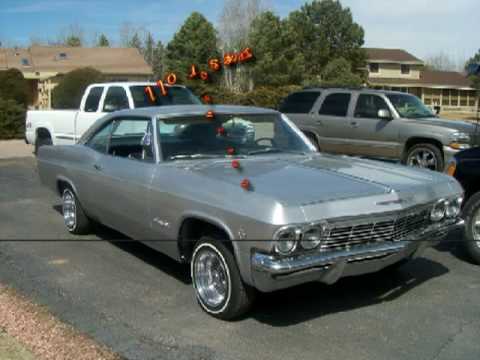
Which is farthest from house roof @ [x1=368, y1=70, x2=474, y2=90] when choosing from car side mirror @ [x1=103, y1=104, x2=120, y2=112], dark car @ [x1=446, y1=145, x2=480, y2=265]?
dark car @ [x1=446, y1=145, x2=480, y2=265]

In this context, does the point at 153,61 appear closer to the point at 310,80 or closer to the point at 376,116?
the point at 310,80

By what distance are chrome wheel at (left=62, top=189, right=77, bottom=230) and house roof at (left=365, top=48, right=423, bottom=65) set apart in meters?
53.6

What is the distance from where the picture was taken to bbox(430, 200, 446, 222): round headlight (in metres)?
5.07

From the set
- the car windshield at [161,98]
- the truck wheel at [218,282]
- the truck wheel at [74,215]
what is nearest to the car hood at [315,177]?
the truck wheel at [218,282]

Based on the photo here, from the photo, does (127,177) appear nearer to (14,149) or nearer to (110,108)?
(110,108)

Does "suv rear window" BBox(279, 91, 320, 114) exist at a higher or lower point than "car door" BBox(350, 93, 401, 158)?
higher

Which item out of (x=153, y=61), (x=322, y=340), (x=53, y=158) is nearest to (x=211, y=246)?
(x=322, y=340)

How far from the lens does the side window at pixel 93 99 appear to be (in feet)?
42.7

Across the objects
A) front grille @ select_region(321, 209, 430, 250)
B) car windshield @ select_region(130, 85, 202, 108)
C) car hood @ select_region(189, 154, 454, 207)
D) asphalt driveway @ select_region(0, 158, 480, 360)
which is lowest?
asphalt driveway @ select_region(0, 158, 480, 360)

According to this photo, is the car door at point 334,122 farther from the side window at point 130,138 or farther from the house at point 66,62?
the house at point 66,62

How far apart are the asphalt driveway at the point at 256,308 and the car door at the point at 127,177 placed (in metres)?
0.51

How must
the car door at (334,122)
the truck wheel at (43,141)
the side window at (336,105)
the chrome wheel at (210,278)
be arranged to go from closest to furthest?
the chrome wheel at (210,278), the car door at (334,122), the side window at (336,105), the truck wheel at (43,141)

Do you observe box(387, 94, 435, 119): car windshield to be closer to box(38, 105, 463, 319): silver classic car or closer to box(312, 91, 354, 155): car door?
box(312, 91, 354, 155): car door

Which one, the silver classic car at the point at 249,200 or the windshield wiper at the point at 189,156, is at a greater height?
the windshield wiper at the point at 189,156
